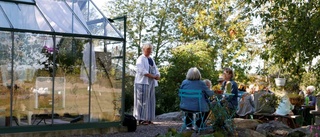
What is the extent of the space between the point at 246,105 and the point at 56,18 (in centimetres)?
394

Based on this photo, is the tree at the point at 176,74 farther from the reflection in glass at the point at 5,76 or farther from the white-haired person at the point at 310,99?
the reflection in glass at the point at 5,76

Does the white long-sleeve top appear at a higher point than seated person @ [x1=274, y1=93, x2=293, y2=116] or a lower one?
higher

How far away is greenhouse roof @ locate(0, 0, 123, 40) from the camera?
7156 millimetres

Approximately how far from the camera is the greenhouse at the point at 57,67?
6.99 metres

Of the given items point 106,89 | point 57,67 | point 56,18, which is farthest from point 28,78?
point 106,89

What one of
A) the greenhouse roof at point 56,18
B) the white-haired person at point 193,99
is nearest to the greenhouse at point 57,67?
the greenhouse roof at point 56,18

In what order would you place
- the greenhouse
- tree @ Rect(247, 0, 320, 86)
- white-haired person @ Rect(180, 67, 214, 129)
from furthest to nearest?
1. white-haired person @ Rect(180, 67, 214, 129)
2. the greenhouse
3. tree @ Rect(247, 0, 320, 86)

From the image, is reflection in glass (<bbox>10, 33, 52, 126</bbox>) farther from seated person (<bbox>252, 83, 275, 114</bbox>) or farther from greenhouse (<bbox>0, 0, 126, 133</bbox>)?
seated person (<bbox>252, 83, 275, 114</bbox>)

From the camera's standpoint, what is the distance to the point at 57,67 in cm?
736

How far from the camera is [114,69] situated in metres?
8.06

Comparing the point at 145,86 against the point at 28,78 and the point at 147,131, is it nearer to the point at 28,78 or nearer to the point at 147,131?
the point at 147,131

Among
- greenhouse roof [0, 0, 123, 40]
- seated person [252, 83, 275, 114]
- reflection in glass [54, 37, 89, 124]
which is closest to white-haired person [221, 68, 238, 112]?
seated person [252, 83, 275, 114]

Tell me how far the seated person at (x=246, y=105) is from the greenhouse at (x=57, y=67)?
251cm

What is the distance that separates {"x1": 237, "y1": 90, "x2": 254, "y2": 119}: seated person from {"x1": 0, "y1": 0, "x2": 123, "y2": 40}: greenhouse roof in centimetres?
272
